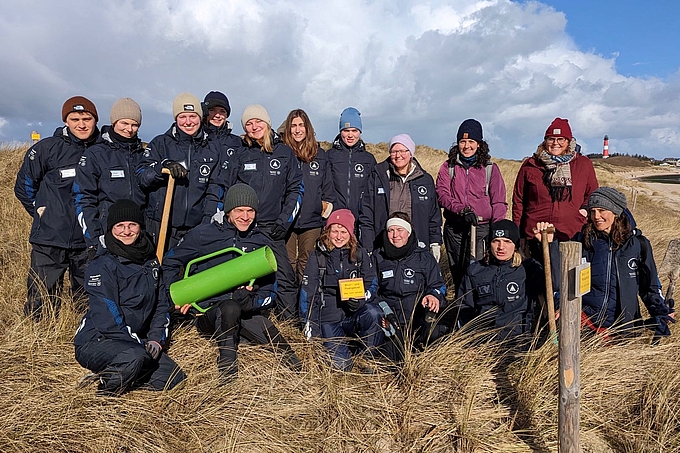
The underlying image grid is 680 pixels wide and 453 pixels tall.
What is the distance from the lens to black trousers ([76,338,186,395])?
365cm

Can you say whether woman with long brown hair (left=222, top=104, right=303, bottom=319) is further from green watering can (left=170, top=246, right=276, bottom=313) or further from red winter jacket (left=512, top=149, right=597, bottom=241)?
red winter jacket (left=512, top=149, right=597, bottom=241)

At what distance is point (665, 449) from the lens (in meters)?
3.30

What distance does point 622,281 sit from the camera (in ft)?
15.3

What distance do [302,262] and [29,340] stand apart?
2754 millimetres

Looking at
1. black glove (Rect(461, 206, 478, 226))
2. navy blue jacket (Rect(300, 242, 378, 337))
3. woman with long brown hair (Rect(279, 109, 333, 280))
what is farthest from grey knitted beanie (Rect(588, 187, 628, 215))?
woman with long brown hair (Rect(279, 109, 333, 280))

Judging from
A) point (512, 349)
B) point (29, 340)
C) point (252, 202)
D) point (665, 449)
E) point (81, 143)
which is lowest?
point (665, 449)

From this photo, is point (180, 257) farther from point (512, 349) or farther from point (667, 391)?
point (667, 391)

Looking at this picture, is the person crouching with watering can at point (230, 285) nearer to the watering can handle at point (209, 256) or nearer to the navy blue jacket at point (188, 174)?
the watering can handle at point (209, 256)

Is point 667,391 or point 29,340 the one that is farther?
point 29,340

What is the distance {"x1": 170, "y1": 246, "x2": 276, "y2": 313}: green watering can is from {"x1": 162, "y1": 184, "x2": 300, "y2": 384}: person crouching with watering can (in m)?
0.01

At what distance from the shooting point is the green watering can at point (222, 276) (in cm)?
439

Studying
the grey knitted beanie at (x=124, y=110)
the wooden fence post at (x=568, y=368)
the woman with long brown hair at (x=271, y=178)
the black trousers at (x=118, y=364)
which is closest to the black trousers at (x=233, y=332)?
the black trousers at (x=118, y=364)

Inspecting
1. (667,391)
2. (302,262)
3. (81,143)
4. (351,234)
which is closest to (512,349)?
(667,391)

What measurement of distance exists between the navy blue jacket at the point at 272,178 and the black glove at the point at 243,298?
38.3 inches
